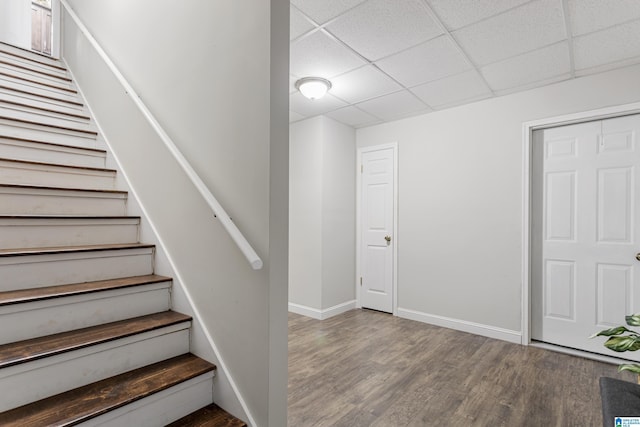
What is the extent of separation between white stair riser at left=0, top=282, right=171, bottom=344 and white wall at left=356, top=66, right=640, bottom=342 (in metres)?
3.01

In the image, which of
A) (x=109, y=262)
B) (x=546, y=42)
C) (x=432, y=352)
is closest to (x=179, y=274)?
(x=109, y=262)

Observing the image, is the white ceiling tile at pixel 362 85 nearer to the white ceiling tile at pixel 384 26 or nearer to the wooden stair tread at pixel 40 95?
the white ceiling tile at pixel 384 26

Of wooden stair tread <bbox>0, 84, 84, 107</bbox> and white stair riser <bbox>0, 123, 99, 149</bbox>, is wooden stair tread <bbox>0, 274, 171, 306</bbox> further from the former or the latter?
wooden stair tread <bbox>0, 84, 84, 107</bbox>

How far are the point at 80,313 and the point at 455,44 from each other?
2.91 m

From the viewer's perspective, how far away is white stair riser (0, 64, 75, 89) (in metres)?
2.90

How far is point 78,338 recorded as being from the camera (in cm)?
138

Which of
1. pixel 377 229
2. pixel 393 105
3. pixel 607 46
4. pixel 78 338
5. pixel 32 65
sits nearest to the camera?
pixel 78 338

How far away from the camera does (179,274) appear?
1.78 m

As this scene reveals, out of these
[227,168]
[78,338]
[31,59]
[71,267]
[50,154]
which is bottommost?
[78,338]

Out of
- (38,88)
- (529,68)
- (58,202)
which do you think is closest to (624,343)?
(529,68)

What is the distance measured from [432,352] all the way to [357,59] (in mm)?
2702

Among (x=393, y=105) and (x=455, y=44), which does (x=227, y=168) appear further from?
(x=393, y=105)

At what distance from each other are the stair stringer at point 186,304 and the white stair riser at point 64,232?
11 centimetres

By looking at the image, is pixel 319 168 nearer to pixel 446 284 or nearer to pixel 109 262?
pixel 446 284
